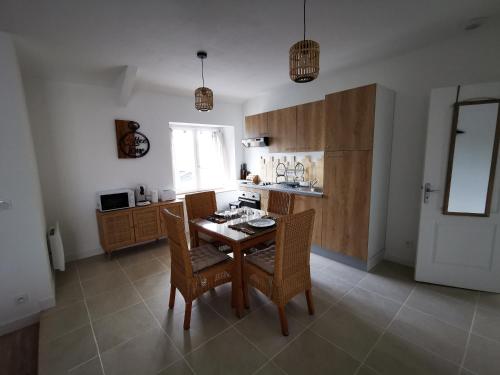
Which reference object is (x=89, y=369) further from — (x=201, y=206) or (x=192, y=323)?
(x=201, y=206)

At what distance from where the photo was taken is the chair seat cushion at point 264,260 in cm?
194

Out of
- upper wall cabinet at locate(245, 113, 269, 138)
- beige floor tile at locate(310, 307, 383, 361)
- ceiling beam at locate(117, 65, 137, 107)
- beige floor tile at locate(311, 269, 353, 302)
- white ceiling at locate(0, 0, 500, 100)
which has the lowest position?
beige floor tile at locate(310, 307, 383, 361)

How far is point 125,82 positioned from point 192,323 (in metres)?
2.94

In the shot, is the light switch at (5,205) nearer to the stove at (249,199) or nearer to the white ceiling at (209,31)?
the white ceiling at (209,31)

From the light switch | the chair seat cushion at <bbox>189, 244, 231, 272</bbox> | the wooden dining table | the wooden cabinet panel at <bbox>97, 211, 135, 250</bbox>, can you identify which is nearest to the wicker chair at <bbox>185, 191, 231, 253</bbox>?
the chair seat cushion at <bbox>189, 244, 231, 272</bbox>

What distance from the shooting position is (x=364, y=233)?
266 centimetres

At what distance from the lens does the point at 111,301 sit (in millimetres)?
2316

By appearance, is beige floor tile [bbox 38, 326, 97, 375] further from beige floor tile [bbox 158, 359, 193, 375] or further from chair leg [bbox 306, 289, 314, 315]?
chair leg [bbox 306, 289, 314, 315]

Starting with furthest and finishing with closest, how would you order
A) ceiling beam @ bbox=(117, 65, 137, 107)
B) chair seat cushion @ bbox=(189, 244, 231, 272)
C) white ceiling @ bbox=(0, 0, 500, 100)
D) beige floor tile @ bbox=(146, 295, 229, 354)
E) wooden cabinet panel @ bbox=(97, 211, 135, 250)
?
1. wooden cabinet panel @ bbox=(97, 211, 135, 250)
2. ceiling beam @ bbox=(117, 65, 137, 107)
3. chair seat cushion @ bbox=(189, 244, 231, 272)
4. beige floor tile @ bbox=(146, 295, 229, 354)
5. white ceiling @ bbox=(0, 0, 500, 100)

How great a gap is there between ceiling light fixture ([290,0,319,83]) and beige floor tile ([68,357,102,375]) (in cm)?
247

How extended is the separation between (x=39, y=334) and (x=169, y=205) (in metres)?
2.06

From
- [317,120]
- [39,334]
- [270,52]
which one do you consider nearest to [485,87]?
[317,120]

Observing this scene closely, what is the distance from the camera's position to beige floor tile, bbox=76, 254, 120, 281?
2.87 m

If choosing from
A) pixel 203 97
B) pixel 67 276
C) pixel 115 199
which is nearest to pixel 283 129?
pixel 203 97
